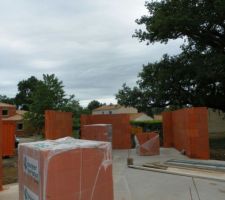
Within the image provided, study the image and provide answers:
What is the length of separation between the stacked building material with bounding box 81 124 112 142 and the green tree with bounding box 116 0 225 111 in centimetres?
776

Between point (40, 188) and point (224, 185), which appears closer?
point (40, 188)

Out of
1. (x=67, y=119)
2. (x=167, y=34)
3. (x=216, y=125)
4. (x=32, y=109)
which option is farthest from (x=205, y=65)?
(x=216, y=125)

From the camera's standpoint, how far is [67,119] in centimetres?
1652

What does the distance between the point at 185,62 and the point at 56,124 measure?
12.8 m

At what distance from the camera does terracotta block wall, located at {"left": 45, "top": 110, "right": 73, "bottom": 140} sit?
14711mm

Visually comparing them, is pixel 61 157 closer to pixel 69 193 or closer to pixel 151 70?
pixel 69 193

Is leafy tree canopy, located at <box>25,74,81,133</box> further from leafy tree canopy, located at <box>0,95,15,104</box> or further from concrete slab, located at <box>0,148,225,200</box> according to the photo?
leafy tree canopy, located at <box>0,95,15,104</box>

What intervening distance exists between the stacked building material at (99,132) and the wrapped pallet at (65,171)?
1164 cm

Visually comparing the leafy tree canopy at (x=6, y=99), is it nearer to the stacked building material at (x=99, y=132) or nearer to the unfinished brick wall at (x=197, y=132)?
the stacked building material at (x=99, y=132)

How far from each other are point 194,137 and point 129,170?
3.95 metres

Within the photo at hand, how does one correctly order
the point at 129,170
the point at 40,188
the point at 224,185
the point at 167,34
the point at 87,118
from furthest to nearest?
the point at 167,34, the point at 87,118, the point at 129,170, the point at 224,185, the point at 40,188

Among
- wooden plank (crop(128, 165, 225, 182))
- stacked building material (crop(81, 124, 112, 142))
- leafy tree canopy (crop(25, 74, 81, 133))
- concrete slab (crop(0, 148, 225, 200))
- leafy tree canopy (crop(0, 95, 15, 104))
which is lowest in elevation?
concrete slab (crop(0, 148, 225, 200))

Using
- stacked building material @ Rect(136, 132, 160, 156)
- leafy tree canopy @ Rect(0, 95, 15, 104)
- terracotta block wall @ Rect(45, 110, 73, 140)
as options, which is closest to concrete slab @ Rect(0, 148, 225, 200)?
terracotta block wall @ Rect(45, 110, 73, 140)

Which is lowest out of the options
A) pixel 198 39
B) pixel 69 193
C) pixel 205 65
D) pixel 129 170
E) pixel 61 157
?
pixel 129 170
